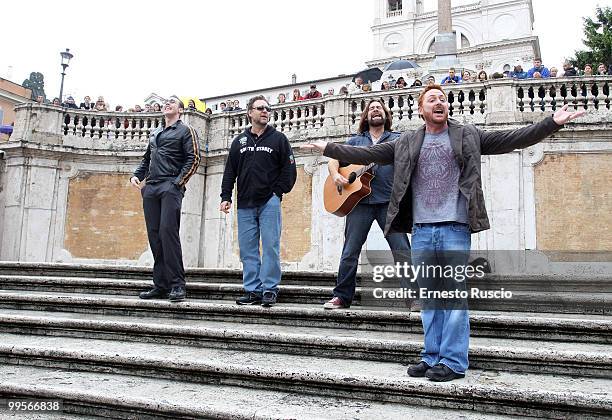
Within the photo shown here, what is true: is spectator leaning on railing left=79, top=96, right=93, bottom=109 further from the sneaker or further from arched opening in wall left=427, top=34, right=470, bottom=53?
arched opening in wall left=427, top=34, right=470, bottom=53

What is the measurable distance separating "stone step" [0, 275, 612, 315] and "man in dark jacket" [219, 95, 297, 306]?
41 centimetres

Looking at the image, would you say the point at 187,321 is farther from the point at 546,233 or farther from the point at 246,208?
the point at 546,233

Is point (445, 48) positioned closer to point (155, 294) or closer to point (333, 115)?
point (333, 115)

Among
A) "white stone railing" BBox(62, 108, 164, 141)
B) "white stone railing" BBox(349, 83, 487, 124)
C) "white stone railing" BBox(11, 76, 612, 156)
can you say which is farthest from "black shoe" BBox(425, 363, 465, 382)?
"white stone railing" BBox(62, 108, 164, 141)

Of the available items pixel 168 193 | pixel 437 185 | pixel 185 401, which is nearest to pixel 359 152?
pixel 437 185

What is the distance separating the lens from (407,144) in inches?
138

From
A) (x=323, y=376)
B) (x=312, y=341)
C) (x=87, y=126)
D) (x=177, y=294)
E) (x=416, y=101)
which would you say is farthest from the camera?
(x=87, y=126)

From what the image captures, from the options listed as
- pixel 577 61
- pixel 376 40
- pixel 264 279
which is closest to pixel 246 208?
pixel 264 279

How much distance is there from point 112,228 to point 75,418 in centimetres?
938

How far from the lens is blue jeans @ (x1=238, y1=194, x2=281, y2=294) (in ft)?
16.2

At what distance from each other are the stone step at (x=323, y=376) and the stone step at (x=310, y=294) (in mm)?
1412

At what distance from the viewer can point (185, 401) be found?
294cm

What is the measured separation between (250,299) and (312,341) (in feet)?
4.37

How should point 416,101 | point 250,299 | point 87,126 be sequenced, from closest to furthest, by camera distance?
point 250,299
point 416,101
point 87,126
